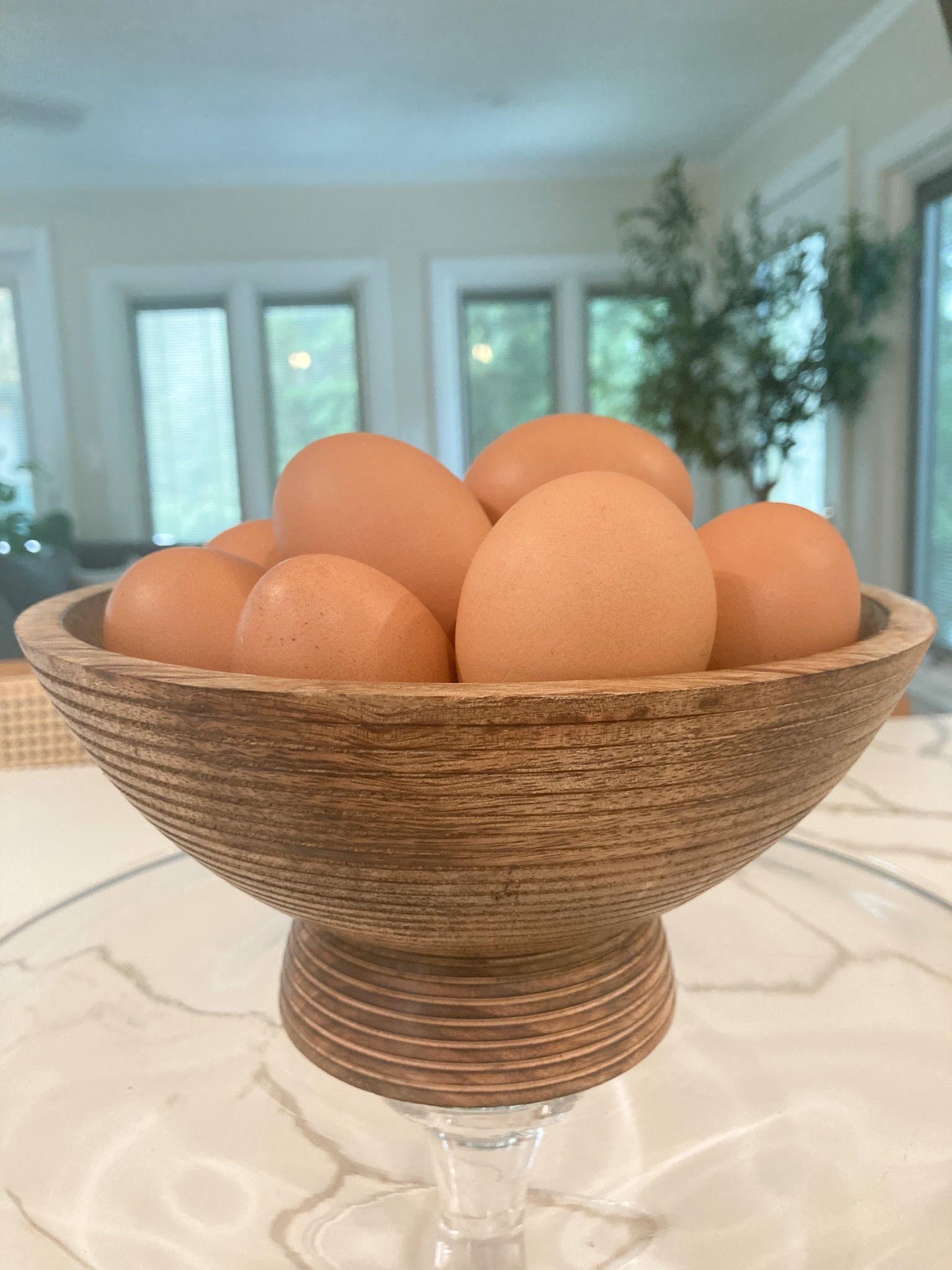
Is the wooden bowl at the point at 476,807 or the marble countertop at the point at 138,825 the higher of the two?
the wooden bowl at the point at 476,807

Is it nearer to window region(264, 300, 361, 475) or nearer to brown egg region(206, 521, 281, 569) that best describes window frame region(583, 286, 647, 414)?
window region(264, 300, 361, 475)

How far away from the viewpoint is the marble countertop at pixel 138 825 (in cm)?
44

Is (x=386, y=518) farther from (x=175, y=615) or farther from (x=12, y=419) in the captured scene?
(x=12, y=419)

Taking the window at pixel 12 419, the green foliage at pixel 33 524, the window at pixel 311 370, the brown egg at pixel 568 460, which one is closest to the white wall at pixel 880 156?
the window at pixel 311 370

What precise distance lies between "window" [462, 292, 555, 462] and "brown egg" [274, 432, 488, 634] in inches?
167

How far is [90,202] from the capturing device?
405 centimetres

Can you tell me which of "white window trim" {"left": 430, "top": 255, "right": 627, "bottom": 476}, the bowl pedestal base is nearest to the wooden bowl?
the bowl pedestal base

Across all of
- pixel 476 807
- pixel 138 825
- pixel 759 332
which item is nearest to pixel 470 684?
pixel 476 807

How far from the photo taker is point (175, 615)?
25cm

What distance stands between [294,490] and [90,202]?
445cm

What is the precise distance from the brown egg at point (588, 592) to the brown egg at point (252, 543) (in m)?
0.14

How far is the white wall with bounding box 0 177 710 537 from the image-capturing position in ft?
Answer: 13.4

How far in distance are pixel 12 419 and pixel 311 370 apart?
1345 millimetres

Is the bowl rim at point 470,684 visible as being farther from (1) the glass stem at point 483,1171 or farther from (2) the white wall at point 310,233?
(2) the white wall at point 310,233
